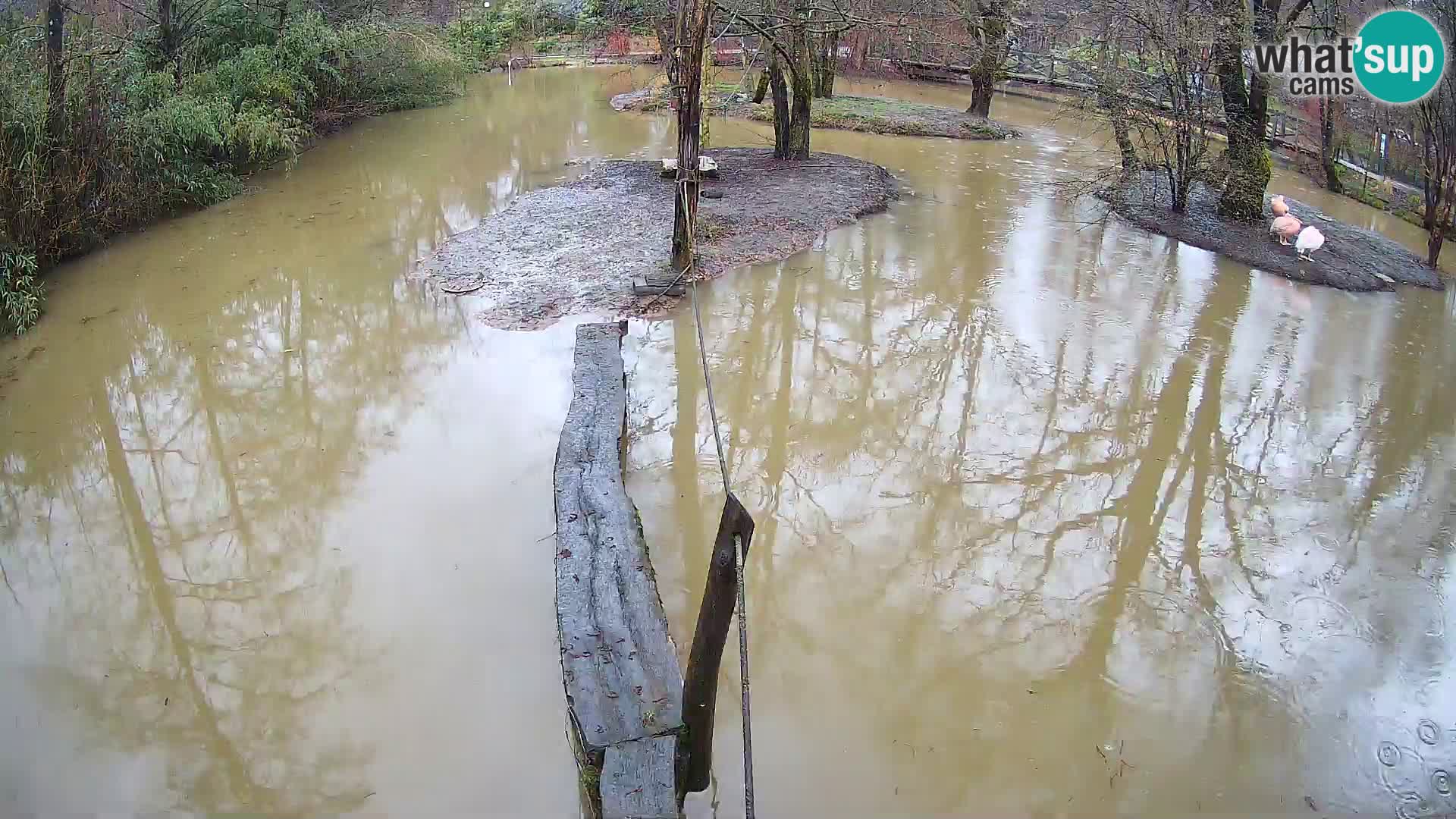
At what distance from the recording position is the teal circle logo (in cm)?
851

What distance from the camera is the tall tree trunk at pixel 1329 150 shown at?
37.5 feet

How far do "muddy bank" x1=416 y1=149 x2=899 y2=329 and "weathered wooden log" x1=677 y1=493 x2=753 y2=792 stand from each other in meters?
4.82

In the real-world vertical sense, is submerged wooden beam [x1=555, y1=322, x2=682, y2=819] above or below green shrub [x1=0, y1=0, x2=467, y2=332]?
below

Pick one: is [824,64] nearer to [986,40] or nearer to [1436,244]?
[986,40]

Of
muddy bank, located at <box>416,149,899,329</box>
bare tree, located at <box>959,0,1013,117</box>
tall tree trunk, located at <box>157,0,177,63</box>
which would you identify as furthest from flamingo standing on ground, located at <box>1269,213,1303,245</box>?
tall tree trunk, located at <box>157,0,177,63</box>

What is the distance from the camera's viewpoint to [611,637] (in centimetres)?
331

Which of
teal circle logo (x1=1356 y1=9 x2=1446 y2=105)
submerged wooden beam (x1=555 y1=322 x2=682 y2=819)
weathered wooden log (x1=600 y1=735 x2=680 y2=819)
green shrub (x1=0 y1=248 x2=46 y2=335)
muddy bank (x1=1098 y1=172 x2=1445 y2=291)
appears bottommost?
weathered wooden log (x1=600 y1=735 x2=680 y2=819)

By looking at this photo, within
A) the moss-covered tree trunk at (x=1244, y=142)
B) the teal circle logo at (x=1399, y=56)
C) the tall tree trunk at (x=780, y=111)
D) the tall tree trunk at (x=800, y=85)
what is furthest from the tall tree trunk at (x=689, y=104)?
the teal circle logo at (x=1399, y=56)

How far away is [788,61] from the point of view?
1041cm

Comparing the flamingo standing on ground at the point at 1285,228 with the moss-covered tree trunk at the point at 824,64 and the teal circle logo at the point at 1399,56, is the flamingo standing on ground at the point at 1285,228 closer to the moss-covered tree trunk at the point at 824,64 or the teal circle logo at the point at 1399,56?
the teal circle logo at the point at 1399,56

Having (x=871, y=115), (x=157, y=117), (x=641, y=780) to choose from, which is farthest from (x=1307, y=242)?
(x=157, y=117)

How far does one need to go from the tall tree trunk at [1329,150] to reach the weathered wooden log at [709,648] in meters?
12.2

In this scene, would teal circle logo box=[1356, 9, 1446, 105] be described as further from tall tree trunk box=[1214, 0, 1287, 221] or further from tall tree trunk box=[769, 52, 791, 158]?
tall tree trunk box=[769, 52, 791, 158]

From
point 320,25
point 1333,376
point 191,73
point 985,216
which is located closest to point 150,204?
point 191,73
